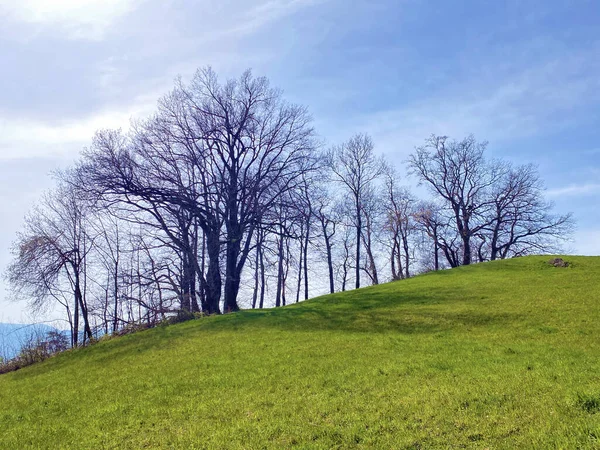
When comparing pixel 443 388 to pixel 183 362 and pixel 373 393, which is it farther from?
pixel 183 362

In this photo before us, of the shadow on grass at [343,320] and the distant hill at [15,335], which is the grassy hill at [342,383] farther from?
the distant hill at [15,335]

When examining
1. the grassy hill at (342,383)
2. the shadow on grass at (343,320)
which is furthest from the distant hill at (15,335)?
the grassy hill at (342,383)

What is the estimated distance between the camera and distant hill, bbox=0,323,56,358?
2225 cm

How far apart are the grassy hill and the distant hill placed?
4490 millimetres

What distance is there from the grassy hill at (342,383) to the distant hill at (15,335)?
4490 mm

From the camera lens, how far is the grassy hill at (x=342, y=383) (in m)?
6.64

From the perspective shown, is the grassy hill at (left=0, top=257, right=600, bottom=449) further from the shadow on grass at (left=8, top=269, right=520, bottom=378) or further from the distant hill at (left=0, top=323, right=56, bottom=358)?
the distant hill at (left=0, top=323, right=56, bottom=358)

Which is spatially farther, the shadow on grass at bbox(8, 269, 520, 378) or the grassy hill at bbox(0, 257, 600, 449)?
the shadow on grass at bbox(8, 269, 520, 378)

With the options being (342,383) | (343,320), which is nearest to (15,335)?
(343,320)

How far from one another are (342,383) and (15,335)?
71.6 feet

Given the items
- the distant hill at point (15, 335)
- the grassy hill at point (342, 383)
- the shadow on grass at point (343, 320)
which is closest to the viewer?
the grassy hill at point (342, 383)

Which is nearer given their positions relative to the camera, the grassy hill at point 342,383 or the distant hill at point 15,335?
the grassy hill at point 342,383

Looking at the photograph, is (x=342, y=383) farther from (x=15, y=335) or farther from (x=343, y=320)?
(x=15, y=335)

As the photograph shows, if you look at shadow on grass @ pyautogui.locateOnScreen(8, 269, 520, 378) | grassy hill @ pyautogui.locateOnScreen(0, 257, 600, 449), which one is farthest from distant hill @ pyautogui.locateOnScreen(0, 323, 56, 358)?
grassy hill @ pyautogui.locateOnScreen(0, 257, 600, 449)
